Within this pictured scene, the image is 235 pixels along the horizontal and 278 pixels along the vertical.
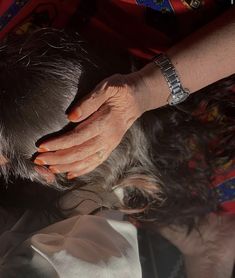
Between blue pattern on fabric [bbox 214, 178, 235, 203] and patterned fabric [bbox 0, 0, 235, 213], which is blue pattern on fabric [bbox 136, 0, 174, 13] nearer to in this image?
patterned fabric [bbox 0, 0, 235, 213]

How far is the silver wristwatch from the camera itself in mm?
872

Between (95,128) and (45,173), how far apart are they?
160 millimetres

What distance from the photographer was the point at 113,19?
1025 millimetres

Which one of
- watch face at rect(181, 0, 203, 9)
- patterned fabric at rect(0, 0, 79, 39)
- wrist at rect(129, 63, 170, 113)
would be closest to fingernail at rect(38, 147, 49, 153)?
wrist at rect(129, 63, 170, 113)

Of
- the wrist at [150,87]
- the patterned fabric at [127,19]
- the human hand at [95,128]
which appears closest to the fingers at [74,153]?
the human hand at [95,128]

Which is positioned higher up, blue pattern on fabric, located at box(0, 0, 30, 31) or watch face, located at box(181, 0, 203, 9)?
blue pattern on fabric, located at box(0, 0, 30, 31)

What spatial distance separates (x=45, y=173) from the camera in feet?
2.91

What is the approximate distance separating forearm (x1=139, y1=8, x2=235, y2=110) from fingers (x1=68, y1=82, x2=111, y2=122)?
0.10 metres

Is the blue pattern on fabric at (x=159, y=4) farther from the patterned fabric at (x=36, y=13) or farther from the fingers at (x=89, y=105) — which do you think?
the fingers at (x=89, y=105)

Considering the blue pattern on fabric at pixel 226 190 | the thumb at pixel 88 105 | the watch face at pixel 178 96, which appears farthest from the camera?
the blue pattern on fabric at pixel 226 190

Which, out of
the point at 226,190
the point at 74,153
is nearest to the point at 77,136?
the point at 74,153

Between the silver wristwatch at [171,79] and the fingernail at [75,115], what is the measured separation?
19 cm

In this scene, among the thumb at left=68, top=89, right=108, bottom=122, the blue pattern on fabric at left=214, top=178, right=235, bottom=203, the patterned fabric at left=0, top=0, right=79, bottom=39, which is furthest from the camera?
the blue pattern on fabric at left=214, top=178, right=235, bottom=203

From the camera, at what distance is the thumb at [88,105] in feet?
2.57
